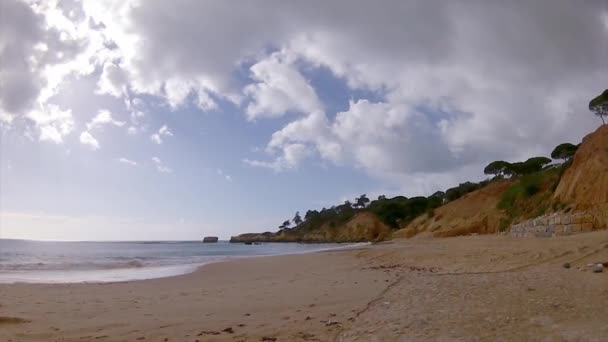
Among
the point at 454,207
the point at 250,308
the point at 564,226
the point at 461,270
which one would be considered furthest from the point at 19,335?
the point at 454,207

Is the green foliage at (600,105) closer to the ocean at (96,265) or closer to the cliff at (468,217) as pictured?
the cliff at (468,217)

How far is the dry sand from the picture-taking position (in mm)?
5266

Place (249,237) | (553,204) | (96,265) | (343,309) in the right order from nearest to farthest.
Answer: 1. (343,309)
2. (96,265)
3. (553,204)
4. (249,237)

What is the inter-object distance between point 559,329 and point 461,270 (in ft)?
22.4

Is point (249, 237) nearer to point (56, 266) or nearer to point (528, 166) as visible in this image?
point (528, 166)

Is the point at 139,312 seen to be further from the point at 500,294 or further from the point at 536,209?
the point at 536,209

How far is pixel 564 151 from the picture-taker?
48312 millimetres

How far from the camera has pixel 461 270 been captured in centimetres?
1155

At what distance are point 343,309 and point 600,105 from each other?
36619 millimetres

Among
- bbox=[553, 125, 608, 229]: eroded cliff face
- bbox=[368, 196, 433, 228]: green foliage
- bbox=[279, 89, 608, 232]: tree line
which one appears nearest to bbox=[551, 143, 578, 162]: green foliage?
bbox=[279, 89, 608, 232]: tree line

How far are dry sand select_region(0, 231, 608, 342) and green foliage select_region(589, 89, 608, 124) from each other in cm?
2917

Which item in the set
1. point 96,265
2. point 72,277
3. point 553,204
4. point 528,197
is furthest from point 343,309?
point 528,197

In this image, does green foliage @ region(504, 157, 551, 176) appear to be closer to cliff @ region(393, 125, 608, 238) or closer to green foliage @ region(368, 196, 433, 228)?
cliff @ region(393, 125, 608, 238)

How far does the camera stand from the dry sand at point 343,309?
207 inches
